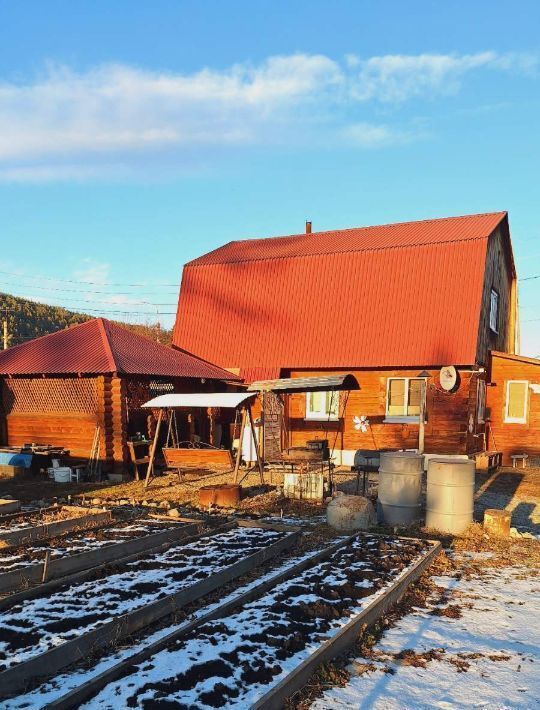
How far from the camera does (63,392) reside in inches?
707

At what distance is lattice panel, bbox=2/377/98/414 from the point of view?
17.6 m

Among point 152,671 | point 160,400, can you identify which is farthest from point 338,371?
point 152,671

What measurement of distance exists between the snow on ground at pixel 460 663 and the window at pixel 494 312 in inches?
648

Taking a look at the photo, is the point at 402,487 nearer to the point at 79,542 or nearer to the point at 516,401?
the point at 79,542

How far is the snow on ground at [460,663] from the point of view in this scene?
15.4ft

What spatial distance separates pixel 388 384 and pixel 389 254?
5057mm

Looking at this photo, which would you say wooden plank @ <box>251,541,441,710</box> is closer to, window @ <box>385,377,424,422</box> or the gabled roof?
the gabled roof

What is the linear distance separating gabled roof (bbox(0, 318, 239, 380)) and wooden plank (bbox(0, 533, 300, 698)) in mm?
10684

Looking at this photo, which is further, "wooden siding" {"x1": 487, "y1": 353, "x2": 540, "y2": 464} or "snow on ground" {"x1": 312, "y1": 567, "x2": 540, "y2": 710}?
"wooden siding" {"x1": 487, "y1": 353, "x2": 540, "y2": 464}

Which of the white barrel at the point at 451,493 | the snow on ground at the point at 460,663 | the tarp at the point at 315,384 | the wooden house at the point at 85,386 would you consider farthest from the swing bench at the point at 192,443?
the snow on ground at the point at 460,663

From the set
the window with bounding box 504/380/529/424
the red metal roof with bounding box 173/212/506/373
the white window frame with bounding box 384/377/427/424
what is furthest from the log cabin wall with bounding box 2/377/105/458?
the window with bounding box 504/380/529/424

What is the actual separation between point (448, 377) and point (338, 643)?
14.6 m

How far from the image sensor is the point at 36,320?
64188 millimetres

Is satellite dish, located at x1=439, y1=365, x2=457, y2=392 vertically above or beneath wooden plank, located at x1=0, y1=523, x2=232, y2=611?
above
